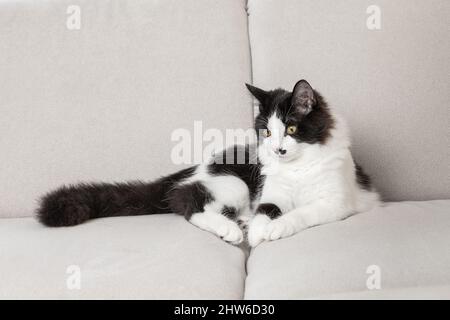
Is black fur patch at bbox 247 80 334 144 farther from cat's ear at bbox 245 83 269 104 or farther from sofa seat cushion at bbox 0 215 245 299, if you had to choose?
sofa seat cushion at bbox 0 215 245 299

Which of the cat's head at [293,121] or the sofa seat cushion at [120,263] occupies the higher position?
the cat's head at [293,121]

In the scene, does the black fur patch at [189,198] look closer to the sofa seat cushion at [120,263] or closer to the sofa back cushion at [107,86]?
the sofa seat cushion at [120,263]

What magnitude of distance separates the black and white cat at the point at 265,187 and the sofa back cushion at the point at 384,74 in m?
0.17

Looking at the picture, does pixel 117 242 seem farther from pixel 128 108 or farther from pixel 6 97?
pixel 6 97

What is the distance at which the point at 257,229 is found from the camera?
1.76 m

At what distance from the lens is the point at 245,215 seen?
2.08 meters

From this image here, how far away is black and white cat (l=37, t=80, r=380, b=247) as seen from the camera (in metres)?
1.88

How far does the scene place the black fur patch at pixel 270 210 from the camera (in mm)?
1905

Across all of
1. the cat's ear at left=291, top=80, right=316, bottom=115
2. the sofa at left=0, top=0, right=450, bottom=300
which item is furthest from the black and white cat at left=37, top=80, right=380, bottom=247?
the sofa at left=0, top=0, right=450, bottom=300

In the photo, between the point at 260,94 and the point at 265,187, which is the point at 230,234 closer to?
the point at 265,187

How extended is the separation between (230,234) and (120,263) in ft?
1.38

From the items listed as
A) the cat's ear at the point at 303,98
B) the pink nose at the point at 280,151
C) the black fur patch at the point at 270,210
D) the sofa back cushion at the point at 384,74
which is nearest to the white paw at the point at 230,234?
the black fur patch at the point at 270,210

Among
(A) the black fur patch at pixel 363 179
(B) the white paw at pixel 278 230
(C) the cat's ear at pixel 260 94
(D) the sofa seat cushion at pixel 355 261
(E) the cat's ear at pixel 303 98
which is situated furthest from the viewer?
(A) the black fur patch at pixel 363 179
